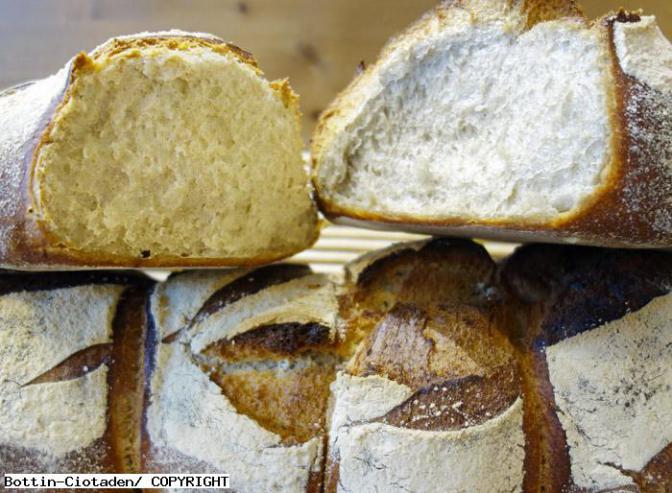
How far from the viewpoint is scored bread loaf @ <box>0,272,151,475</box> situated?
1.13m

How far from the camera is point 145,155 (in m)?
1.09

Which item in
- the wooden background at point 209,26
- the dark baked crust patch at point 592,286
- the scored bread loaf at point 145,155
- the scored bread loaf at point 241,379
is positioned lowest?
the scored bread loaf at point 241,379

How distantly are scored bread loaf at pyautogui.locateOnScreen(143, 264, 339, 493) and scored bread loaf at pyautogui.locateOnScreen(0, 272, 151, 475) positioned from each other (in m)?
0.05

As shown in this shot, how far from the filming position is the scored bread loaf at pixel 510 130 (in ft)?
3.23

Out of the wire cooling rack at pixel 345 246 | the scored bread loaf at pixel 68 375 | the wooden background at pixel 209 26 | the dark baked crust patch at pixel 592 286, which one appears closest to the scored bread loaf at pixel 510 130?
the dark baked crust patch at pixel 592 286

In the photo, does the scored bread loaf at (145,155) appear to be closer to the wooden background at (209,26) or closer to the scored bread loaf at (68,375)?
the scored bread loaf at (68,375)

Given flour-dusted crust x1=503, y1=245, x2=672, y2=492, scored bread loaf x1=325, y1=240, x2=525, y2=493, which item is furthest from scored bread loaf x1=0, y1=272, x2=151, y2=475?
flour-dusted crust x1=503, y1=245, x2=672, y2=492

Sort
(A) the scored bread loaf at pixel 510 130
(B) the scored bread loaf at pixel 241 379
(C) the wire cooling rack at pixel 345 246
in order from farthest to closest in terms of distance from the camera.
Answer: (C) the wire cooling rack at pixel 345 246 → (B) the scored bread loaf at pixel 241 379 → (A) the scored bread loaf at pixel 510 130

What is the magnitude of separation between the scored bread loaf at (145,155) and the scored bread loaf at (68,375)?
0.54 ft

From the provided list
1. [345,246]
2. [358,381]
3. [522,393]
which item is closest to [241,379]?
[358,381]

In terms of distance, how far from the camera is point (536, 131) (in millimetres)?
1055

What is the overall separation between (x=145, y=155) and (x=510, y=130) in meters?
0.59

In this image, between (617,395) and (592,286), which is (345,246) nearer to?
(592,286)

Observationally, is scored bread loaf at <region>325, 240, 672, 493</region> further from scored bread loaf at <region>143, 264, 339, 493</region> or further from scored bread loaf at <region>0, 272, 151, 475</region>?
scored bread loaf at <region>0, 272, 151, 475</region>
